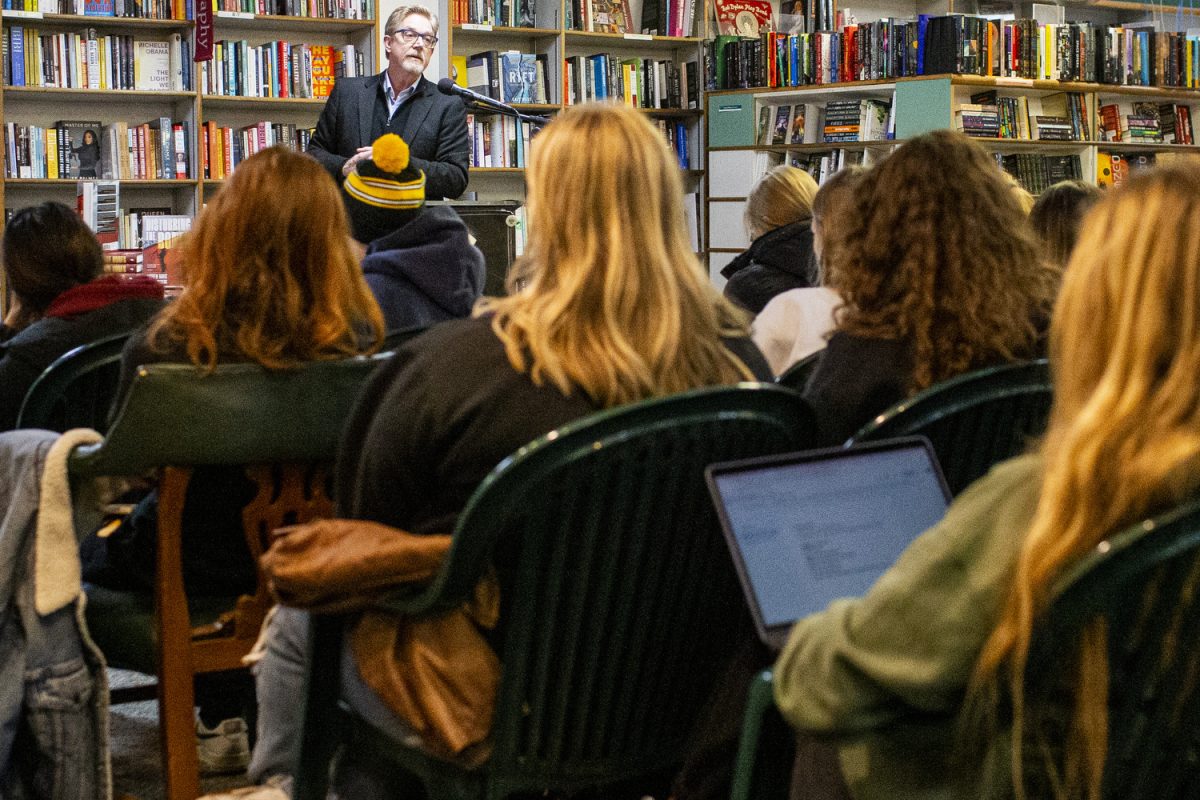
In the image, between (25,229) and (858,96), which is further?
(858,96)

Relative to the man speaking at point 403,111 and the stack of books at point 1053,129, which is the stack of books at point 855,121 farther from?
the man speaking at point 403,111

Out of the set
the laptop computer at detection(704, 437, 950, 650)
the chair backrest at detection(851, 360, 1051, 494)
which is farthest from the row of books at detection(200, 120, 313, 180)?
the laptop computer at detection(704, 437, 950, 650)

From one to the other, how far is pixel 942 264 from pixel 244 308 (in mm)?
951

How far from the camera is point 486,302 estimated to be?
1.58 meters

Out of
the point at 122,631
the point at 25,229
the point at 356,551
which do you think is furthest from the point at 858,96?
the point at 356,551

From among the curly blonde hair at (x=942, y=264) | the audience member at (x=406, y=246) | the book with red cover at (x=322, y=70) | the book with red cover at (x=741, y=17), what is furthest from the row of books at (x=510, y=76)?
the curly blonde hair at (x=942, y=264)

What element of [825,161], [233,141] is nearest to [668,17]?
[825,161]

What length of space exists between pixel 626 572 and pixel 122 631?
101 centimetres

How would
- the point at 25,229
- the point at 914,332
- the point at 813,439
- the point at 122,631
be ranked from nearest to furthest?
the point at 813,439, the point at 914,332, the point at 122,631, the point at 25,229

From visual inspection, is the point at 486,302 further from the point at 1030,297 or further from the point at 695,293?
the point at 1030,297

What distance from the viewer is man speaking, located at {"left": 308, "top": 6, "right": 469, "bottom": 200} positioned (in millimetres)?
5504

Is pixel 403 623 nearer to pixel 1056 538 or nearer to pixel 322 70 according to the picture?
pixel 1056 538

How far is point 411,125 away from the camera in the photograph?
550 cm

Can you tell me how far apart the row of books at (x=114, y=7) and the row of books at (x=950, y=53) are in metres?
2.79
